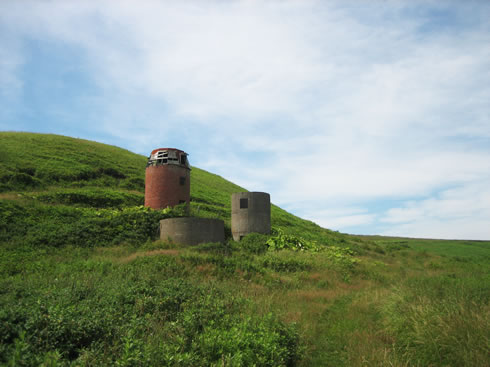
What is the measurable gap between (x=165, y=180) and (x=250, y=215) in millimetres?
7340

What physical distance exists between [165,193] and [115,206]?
7014 millimetres

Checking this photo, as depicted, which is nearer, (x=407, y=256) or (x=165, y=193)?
(x=165, y=193)

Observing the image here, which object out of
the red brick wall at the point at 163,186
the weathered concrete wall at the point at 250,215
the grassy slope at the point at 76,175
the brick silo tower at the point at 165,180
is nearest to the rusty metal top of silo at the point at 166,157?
the brick silo tower at the point at 165,180

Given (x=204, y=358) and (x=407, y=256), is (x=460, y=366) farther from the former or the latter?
(x=407, y=256)

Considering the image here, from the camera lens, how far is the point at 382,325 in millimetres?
8125

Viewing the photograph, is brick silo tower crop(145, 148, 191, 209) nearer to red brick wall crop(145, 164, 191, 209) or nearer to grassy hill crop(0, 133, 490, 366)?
red brick wall crop(145, 164, 191, 209)

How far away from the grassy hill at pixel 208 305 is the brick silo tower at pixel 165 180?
424 cm

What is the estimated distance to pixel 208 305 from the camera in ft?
26.0

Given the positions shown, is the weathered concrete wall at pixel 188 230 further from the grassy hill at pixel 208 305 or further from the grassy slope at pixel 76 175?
the grassy slope at pixel 76 175

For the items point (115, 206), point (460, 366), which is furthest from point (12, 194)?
point (460, 366)

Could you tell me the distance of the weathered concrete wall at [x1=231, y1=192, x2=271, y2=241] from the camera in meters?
22.8

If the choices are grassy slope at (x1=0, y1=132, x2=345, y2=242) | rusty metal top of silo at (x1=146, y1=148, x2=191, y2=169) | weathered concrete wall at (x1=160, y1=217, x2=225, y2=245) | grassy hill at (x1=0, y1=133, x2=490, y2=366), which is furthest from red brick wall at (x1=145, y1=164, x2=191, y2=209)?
weathered concrete wall at (x1=160, y1=217, x2=225, y2=245)

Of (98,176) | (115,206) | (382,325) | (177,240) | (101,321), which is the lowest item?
(382,325)

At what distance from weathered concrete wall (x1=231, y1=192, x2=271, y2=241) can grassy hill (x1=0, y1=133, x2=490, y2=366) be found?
6.44 ft
